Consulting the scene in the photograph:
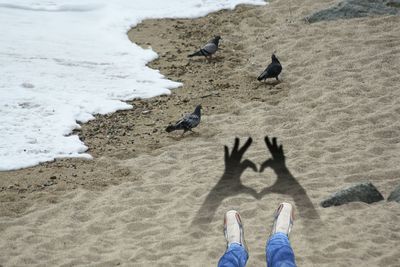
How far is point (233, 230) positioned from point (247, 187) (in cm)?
174

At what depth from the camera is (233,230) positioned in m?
5.67

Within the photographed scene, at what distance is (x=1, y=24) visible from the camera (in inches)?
558

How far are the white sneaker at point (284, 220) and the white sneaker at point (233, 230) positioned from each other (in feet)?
1.09

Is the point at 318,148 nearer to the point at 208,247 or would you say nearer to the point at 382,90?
the point at 382,90

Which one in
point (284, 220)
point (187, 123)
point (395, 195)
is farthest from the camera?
point (187, 123)

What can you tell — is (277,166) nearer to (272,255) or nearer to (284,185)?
(284,185)

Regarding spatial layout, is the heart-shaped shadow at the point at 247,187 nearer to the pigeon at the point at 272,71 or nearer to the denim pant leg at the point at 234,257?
the denim pant leg at the point at 234,257

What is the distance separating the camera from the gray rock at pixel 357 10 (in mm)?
12906

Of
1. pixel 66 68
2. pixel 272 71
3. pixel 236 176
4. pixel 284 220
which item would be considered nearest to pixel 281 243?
pixel 284 220

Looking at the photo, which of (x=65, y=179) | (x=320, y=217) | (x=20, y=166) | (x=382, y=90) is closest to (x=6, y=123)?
(x=20, y=166)

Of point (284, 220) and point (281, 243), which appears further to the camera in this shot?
point (284, 220)

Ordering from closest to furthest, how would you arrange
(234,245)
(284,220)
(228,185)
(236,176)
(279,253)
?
(279,253), (234,245), (284,220), (228,185), (236,176)

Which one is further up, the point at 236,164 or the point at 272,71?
the point at 272,71

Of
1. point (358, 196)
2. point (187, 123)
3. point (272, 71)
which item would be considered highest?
point (272, 71)
